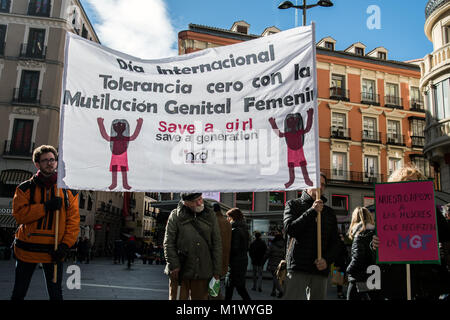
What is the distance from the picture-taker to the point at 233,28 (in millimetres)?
34375

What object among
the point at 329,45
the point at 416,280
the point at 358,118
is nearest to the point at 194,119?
the point at 416,280

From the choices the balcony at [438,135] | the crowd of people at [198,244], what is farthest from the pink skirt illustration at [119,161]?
the balcony at [438,135]

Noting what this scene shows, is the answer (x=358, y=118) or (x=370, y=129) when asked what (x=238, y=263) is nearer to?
(x=358, y=118)

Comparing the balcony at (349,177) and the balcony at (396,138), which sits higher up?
the balcony at (396,138)

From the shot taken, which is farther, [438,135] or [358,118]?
[358,118]

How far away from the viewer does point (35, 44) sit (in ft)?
100.0

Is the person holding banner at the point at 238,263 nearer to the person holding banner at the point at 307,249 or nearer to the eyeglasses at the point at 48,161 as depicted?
the person holding banner at the point at 307,249

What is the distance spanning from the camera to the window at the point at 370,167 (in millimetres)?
33681

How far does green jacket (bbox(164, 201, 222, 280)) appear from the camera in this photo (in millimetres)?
4277

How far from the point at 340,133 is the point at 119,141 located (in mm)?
31688

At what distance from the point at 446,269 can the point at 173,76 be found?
11.2 ft

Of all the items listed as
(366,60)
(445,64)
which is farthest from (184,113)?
(366,60)

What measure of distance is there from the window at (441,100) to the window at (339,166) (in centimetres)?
1523

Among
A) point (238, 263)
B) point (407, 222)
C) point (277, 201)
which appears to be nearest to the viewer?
point (407, 222)
